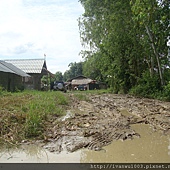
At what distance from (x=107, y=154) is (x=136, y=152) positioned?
0.47 meters

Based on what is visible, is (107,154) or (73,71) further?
(73,71)

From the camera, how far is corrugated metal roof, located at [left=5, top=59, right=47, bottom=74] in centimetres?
2877

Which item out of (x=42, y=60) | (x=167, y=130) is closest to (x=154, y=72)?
(x=167, y=130)

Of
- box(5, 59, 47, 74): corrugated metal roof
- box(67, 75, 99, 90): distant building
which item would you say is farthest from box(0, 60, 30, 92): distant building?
box(67, 75, 99, 90): distant building

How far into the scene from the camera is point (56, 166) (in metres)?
2.93

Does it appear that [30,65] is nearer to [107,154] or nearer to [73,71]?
[107,154]

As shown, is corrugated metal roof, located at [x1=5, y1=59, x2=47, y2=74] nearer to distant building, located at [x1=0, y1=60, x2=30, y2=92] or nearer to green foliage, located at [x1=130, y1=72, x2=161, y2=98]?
distant building, located at [x1=0, y1=60, x2=30, y2=92]

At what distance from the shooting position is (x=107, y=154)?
3336 millimetres

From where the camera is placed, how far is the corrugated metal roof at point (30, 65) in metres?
28.8

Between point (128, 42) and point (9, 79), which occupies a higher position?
point (128, 42)

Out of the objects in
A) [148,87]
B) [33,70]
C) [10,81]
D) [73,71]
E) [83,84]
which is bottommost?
[148,87]

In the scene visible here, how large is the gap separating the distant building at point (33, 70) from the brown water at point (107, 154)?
24867 millimetres

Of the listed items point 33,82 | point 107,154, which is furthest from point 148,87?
point 33,82

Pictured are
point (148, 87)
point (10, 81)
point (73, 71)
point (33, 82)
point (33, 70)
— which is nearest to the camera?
point (148, 87)
